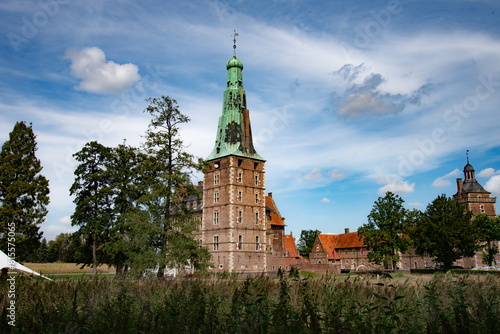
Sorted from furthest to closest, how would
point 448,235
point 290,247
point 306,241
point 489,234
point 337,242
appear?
point 306,241 → point 337,242 → point 489,234 → point 290,247 → point 448,235

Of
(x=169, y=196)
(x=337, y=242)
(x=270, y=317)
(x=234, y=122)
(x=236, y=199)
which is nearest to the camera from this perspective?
(x=270, y=317)

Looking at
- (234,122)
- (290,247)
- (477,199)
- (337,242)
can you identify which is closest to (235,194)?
(234,122)

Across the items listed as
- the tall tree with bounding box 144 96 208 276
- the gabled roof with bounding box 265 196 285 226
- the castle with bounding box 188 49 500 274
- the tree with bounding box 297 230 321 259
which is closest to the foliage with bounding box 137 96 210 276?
the tall tree with bounding box 144 96 208 276

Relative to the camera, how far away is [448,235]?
131 feet

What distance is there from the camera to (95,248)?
34.9 m

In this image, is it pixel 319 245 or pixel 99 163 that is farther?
pixel 319 245

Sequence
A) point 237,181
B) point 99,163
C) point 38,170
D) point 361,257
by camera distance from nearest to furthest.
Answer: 1. point 38,170
2. point 99,163
3. point 237,181
4. point 361,257

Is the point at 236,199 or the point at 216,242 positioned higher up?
the point at 236,199

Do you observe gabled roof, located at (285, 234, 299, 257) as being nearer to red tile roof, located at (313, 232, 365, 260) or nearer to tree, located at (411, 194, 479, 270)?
red tile roof, located at (313, 232, 365, 260)

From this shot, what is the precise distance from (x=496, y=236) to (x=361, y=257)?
2385 cm

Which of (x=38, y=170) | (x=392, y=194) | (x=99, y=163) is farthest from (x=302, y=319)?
(x=392, y=194)

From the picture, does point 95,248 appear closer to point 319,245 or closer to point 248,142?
point 248,142

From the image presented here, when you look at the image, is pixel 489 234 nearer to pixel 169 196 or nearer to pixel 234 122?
pixel 234 122

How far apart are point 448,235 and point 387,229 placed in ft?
20.1
